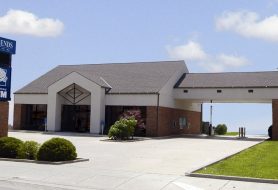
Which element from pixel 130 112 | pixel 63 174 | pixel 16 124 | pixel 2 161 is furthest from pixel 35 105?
pixel 63 174

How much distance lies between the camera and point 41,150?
56.8 feet

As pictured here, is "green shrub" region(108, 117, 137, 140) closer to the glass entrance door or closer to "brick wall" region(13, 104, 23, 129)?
the glass entrance door

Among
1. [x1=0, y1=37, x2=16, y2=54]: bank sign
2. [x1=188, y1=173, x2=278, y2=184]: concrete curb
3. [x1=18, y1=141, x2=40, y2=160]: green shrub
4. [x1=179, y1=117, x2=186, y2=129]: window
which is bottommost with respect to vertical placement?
[x1=188, y1=173, x2=278, y2=184]: concrete curb

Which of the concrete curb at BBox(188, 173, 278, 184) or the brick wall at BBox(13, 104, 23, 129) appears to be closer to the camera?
the concrete curb at BBox(188, 173, 278, 184)

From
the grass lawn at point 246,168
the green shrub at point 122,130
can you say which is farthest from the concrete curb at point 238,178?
the green shrub at point 122,130

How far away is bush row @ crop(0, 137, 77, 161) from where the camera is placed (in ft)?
56.2

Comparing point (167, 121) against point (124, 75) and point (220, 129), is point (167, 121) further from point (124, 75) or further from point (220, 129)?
point (220, 129)

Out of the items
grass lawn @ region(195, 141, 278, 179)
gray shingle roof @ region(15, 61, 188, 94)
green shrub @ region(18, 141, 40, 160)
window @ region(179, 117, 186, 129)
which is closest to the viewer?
grass lawn @ region(195, 141, 278, 179)

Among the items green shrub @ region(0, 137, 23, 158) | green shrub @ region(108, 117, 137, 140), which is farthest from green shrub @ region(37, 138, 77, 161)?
green shrub @ region(108, 117, 137, 140)

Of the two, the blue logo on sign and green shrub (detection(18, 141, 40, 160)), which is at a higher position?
the blue logo on sign

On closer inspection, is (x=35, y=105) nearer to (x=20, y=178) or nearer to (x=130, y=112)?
(x=130, y=112)

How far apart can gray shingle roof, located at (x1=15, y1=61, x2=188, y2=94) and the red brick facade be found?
2.08 metres

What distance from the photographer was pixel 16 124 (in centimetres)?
4381

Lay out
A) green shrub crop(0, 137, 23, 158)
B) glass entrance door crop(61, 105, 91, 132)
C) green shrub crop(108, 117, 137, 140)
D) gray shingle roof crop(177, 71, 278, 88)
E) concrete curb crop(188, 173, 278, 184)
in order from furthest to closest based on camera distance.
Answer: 1. glass entrance door crop(61, 105, 91, 132)
2. gray shingle roof crop(177, 71, 278, 88)
3. green shrub crop(108, 117, 137, 140)
4. green shrub crop(0, 137, 23, 158)
5. concrete curb crop(188, 173, 278, 184)
